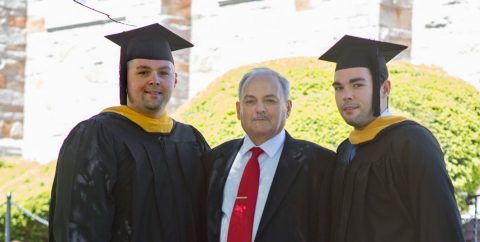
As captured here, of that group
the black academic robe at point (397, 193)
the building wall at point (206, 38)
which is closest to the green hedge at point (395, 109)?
the building wall at point (206, 38)

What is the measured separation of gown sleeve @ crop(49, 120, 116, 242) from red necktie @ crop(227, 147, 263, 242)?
598 mm

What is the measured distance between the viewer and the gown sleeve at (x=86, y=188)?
15.4ft

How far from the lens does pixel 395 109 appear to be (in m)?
7.17

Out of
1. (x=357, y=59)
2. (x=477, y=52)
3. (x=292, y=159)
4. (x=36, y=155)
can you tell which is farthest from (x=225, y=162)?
(x=36, y=155)

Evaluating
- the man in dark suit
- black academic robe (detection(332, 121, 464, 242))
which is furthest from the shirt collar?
black academic robe (detection(332, 121, 464, 242))

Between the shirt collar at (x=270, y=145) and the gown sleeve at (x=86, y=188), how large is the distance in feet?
2.21

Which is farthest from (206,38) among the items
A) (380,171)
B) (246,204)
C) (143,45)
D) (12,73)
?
(380,171)

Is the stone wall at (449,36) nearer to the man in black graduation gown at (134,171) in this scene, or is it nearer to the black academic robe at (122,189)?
the man in black graduation gown at (134,171)

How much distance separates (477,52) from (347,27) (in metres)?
1.23

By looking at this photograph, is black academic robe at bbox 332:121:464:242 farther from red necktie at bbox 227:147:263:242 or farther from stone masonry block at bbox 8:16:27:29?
stone masonry block at bbox 8:16:27:29

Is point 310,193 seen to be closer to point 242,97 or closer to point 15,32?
point 242,97

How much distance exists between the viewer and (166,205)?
485 cm

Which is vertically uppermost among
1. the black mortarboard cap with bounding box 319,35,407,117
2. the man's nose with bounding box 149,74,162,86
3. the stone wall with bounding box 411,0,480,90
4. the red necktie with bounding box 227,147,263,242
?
the stone wall with bounding box 411,0,480,90

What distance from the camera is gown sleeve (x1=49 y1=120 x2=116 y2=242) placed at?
4.68m
